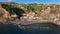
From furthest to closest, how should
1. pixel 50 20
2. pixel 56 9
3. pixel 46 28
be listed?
pixel 56 9, pixel 50 20, pixel 46 28

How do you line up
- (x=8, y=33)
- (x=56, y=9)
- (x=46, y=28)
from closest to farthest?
(x=8, y=33) → (x=46, y=28) → (x=56, y=9)

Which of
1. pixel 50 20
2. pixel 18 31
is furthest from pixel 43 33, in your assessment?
pixel 50 20

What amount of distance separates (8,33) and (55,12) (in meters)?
12.3

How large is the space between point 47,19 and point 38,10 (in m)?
2.65

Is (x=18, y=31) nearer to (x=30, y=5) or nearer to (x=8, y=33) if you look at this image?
(x=8, y=33)

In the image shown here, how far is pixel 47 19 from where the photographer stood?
34.7 m

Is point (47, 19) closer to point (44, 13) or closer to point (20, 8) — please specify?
point (44, 13)

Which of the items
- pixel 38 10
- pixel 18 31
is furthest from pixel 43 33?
pixel 38 10

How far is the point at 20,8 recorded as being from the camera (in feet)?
118

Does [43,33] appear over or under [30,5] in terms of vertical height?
under

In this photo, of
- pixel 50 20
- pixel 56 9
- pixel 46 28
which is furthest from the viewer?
pixel 56 9

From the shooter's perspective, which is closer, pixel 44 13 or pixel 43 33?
pixel 43 33

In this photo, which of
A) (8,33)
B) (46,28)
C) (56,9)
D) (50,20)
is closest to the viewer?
(8,33)

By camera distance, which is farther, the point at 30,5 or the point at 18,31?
the point at 30,5
